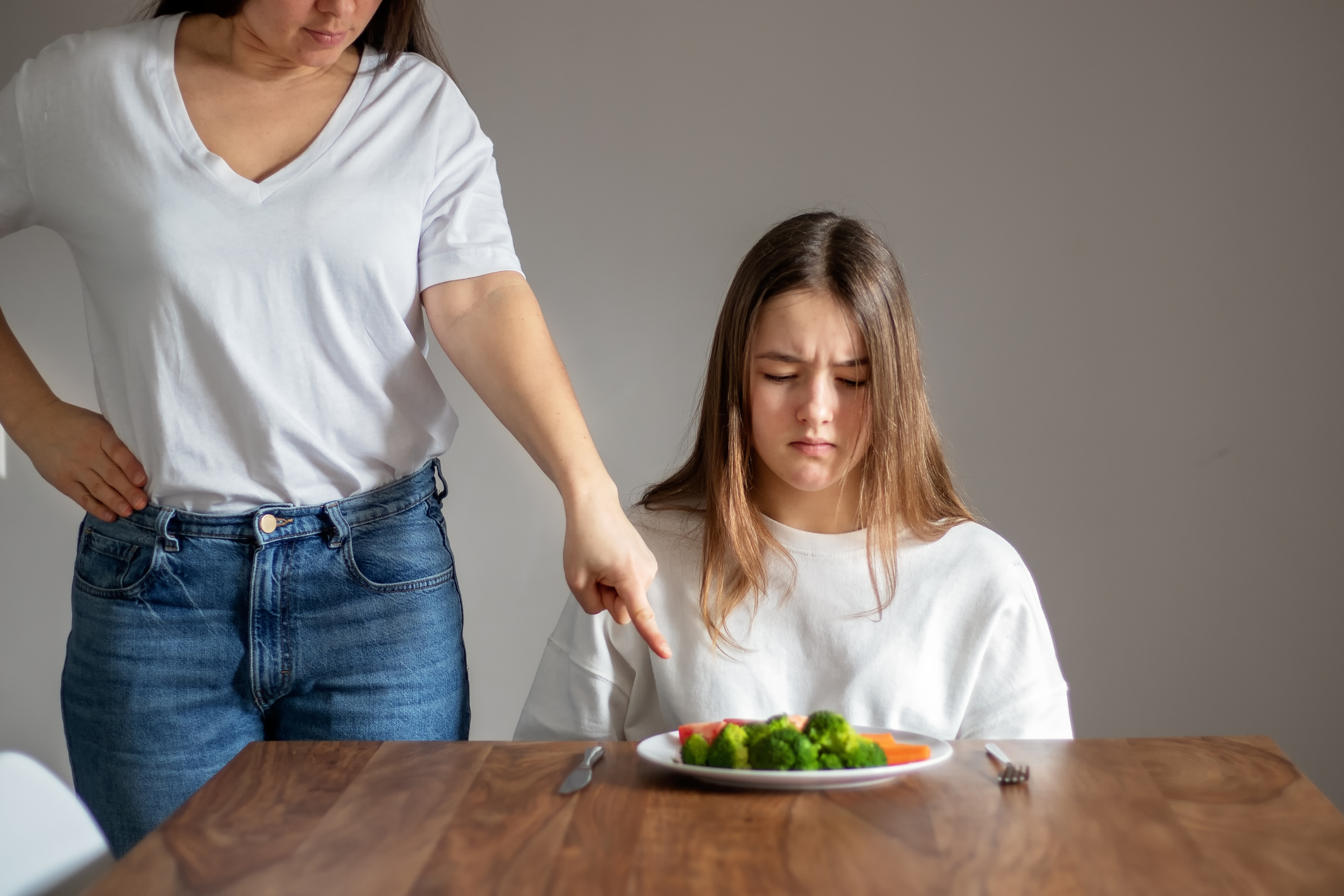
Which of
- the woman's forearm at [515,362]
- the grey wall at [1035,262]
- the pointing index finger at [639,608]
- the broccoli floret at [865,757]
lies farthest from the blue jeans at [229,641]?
the grey wall at [1035,262]

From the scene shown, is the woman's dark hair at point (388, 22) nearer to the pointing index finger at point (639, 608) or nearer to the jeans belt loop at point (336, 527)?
the jeans belt loop at point (336, 527)

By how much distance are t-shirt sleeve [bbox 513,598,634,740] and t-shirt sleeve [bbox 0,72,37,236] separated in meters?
0.66

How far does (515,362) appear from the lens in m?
1.12

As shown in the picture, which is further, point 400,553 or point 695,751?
point 400,553

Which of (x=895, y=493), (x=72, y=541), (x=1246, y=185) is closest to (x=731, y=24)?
(x=1246, y=185)

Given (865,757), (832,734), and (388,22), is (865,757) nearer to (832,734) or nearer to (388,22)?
(832,734)

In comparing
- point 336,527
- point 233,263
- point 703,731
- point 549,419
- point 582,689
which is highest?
point 233,263

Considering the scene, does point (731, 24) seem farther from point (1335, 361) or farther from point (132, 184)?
point (132, 184)

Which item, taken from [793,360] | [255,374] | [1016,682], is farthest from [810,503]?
[255,374]

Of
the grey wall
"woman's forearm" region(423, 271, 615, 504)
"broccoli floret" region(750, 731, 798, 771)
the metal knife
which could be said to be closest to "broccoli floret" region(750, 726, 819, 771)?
"broccoli floret" region(750, 731, 798, 771)

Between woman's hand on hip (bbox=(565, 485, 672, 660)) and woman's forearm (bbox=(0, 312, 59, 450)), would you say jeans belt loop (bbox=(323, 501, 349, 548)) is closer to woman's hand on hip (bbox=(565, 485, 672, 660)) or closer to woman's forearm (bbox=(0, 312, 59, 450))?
woman's hand on hip (bbox=(565, 485, 672, 660))

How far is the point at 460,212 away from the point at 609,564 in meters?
0.40

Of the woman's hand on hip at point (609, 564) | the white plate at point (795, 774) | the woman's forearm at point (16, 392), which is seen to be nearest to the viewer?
the white plate at point (795, 774)

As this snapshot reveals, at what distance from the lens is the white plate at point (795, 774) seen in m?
0.83
